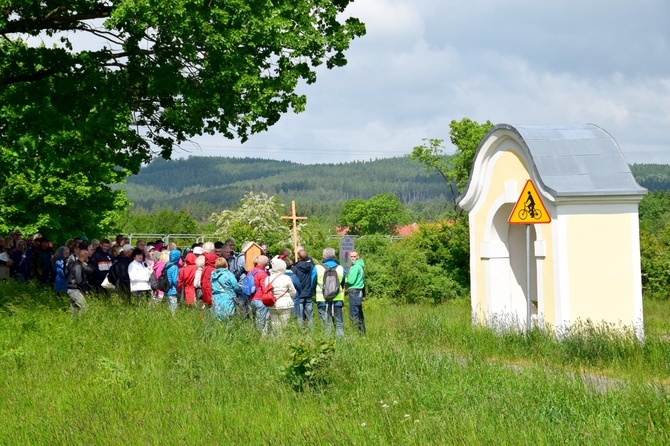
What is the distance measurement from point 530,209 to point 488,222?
→ 10.7 ft

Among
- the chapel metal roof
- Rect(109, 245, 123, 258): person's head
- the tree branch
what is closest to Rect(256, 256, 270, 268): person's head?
the chapel metal roof

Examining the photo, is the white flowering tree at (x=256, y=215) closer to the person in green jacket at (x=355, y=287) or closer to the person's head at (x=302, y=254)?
the person's head at (x=302, y=254)

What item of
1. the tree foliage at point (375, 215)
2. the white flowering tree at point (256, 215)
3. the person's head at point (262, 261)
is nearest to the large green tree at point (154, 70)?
the person's head at point (262, 261)

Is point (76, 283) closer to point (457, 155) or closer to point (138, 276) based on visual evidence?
point (138, 276)

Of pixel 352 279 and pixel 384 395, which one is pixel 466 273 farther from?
pixel 384 395

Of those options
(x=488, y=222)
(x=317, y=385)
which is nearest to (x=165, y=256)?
(x=488, y=222)

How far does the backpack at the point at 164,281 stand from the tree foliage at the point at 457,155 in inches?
821

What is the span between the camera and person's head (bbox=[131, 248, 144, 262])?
16.8m

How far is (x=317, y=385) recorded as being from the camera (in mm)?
8969

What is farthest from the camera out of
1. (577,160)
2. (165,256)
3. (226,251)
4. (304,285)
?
(226,251)

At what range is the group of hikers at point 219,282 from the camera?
45.4 ft

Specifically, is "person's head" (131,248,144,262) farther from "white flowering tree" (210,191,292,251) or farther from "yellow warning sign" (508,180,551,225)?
"white flowering tree" (210,191,292,251)

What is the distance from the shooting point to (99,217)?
135 ft

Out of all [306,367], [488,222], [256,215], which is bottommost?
[306,367]
